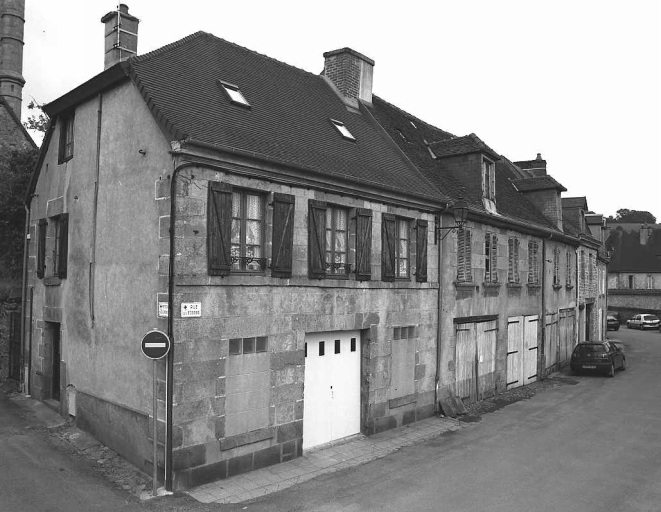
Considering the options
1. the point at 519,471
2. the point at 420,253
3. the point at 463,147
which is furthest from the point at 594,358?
the point at 519,471

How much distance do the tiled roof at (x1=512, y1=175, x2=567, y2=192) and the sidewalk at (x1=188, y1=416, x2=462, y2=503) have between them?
13.5 meters

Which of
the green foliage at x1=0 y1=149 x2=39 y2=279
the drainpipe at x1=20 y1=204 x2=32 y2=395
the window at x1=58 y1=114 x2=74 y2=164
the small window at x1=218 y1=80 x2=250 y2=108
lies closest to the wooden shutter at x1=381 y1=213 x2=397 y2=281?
the small window at x1=218 y1=80 x2=250 y2=108

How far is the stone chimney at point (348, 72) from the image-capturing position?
18.0 metres

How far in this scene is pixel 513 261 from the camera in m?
19.8

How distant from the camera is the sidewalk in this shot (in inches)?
369

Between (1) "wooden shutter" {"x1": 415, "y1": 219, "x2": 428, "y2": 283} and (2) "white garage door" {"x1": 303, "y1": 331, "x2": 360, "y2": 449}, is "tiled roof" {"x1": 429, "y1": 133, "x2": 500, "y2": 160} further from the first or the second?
(2) "white garage door" {"x1": 303, "y1": 331, "x2": 360, "y2": 449}

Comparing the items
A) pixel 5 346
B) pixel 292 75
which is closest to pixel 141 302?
pixel 292 75

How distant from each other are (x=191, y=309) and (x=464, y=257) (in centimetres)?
946

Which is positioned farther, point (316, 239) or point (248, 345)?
point (316, 239)

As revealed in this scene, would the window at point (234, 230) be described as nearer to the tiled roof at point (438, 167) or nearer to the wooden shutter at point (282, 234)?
the wooden shutter at point (282, 234)

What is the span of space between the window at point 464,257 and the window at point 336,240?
4.95 meters

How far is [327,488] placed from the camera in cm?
980

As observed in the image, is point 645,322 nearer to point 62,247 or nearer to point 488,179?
point 488,179

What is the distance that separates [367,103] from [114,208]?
10.3 m
